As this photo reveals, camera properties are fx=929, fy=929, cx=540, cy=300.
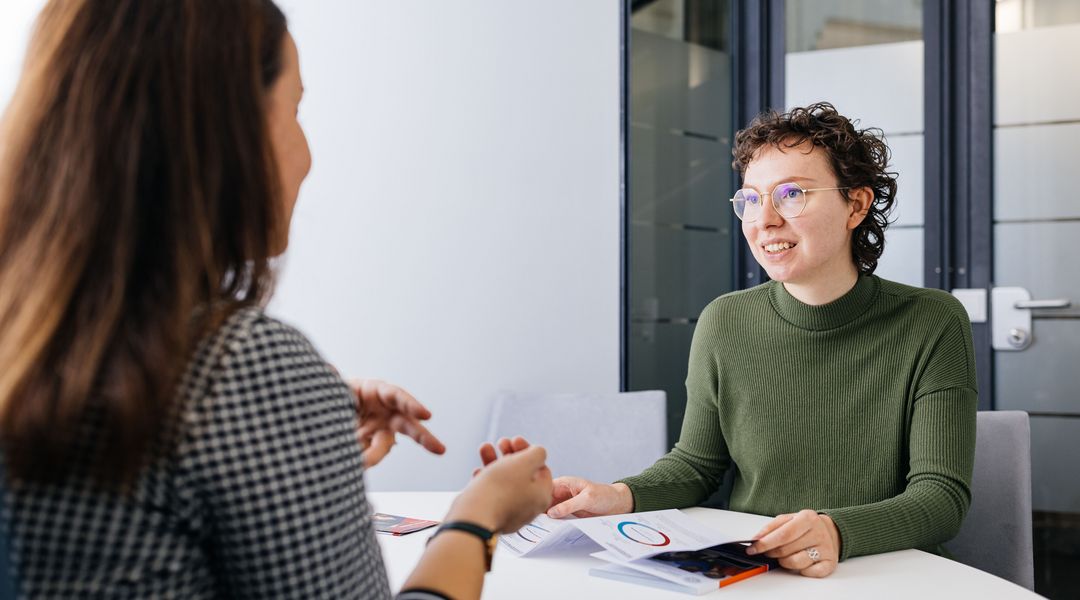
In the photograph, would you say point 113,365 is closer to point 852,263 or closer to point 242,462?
point 242,462

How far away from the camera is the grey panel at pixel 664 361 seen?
3.60 metres

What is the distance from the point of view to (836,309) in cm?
188

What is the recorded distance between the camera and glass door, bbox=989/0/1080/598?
10.7 feet

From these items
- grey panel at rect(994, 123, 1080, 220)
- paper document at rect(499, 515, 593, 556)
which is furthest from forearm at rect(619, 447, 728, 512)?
grey panel at rect(994, 123, 1080, 220)

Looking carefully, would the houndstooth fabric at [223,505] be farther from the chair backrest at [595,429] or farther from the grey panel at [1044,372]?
the grey panel at [1044,372]

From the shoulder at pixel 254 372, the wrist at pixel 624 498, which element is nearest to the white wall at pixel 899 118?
the wrist at pixel 624 498

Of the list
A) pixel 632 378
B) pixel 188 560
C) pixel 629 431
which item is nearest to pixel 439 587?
pixel 188 560

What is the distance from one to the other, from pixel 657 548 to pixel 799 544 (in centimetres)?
20

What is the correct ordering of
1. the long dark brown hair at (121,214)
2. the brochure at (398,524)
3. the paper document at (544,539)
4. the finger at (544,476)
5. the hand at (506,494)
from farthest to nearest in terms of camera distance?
the brochure at (398,524) < the paper document at (544,539) < the finger at (544,476) < the hand at (506,494) < the long dark brown hair at (121,214)

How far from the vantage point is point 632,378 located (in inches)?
141

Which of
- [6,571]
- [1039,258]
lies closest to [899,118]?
[1039,258]

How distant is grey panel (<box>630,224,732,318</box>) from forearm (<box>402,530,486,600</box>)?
2639 mm

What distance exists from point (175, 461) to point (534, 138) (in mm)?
2616

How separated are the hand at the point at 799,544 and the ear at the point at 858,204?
82cm
